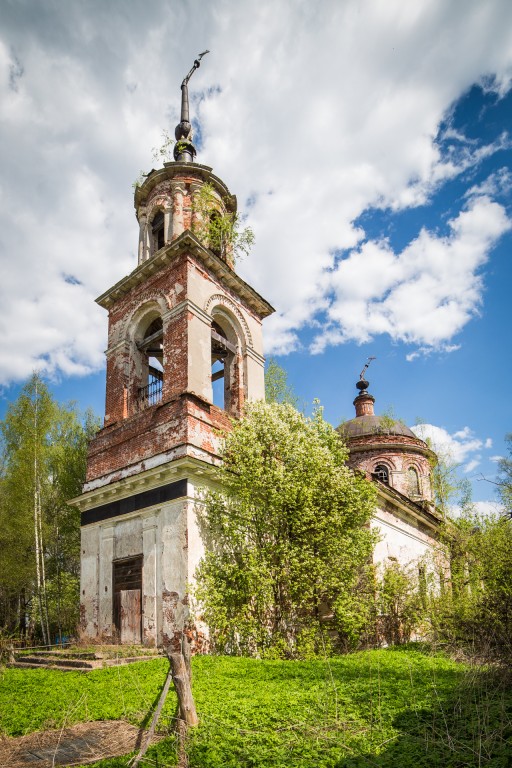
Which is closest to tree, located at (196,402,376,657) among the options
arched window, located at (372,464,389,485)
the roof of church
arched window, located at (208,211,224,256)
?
arched window, located at (208,211,224,256)

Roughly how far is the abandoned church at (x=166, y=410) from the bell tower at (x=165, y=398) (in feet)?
0.11

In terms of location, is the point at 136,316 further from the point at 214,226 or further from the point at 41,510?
the point at 41,510

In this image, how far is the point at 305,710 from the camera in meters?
5.88

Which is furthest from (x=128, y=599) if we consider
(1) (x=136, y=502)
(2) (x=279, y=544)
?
(2) (x=279, y=544)

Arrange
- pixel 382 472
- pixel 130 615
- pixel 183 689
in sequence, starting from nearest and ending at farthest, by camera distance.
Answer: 1. pixel 183 689
2. pixel 130 615
3. pixel 382 472

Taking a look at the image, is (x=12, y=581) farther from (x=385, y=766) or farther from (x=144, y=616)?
(x=385, y=766)

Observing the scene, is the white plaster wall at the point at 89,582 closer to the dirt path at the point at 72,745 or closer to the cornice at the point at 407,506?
the dirt path at the point at 72,745

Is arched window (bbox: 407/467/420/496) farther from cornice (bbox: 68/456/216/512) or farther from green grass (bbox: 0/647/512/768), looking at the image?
green grass (bbox: 0/647/512/768)

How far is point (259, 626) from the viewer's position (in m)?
10.5

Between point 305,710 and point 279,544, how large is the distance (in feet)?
16.9

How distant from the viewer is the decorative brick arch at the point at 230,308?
48.0 feet

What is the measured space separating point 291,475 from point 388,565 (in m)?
6.59

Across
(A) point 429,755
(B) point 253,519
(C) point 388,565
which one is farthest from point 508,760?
(C) point 388,565

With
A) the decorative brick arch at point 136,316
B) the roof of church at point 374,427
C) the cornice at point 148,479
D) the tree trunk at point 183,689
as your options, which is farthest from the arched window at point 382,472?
the tree trunk at point 183,689
